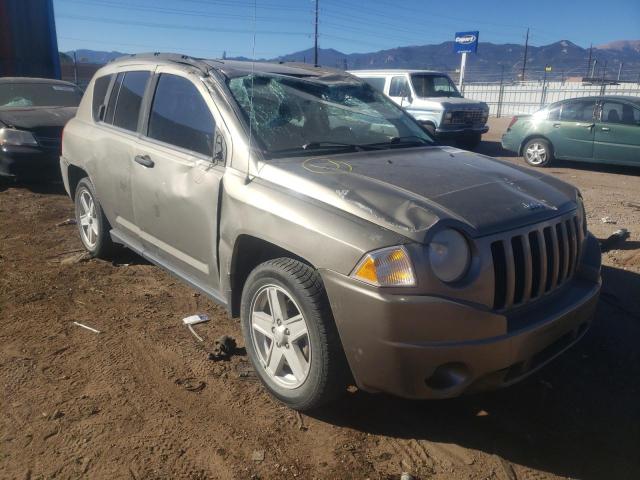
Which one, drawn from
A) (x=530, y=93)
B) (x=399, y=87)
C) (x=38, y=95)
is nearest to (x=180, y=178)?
(x=38, y=95)

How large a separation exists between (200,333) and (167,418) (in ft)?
3.26

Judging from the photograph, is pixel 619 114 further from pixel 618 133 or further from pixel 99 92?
pixel 99 92

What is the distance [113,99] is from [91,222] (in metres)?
1.23

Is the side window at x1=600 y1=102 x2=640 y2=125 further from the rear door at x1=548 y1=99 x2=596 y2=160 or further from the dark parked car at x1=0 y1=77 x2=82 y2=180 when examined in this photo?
the dark parked car at x1=0 y1=77 x2=82 y2=180

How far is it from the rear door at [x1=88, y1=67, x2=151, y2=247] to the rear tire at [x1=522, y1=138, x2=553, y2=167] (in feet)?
31.7

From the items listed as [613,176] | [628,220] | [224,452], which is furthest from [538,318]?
[613,176]

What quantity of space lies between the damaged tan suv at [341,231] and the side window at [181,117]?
1cm

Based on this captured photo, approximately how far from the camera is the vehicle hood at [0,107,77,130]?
25.3 feet

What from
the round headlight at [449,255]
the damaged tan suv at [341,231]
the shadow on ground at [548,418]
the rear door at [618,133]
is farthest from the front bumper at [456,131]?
the round headlight at [449,255]

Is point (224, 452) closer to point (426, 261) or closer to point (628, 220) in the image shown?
point (426, 261)

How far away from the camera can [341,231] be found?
2400 millimetres

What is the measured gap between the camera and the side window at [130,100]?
159 inches

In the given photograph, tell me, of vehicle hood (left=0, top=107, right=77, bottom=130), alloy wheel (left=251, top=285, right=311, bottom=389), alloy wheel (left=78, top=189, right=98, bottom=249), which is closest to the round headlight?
alloy wheel (left=251, top=285, right=311, bottom=389)

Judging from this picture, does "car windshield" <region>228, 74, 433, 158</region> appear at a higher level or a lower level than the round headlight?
higher
